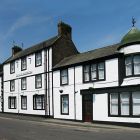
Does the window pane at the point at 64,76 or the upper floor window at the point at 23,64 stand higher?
the upper floor window at the point at 23,64

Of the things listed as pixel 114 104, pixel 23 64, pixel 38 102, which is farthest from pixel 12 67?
pixel 114 104

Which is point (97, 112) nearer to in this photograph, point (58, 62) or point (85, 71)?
point (85, 71)

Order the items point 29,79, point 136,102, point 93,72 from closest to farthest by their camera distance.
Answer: point 136,102 < point 93,72 < point 29,79

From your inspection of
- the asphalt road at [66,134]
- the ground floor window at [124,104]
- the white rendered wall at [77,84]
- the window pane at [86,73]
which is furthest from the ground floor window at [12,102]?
the asphalt road at [66,134]

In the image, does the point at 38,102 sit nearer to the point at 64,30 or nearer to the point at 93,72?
the point at 64,30

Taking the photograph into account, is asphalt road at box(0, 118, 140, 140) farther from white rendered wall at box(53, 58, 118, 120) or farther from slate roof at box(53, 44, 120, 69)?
slate roof at box(53, 44, 120, 69)

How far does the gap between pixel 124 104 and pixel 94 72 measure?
4.82 metres

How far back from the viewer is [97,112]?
29.1 metres

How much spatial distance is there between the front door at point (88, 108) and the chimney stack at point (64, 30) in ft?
36.8

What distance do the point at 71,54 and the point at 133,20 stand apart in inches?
516

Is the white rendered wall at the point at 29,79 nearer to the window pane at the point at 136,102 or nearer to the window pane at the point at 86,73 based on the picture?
the window pane at the point at 86,73

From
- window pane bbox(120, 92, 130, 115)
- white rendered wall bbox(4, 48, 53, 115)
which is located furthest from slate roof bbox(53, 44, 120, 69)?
window pane bbox(120, 92, 130, 115)

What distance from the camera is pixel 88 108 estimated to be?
3042 centimetres

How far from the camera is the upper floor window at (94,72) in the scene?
2917cm
